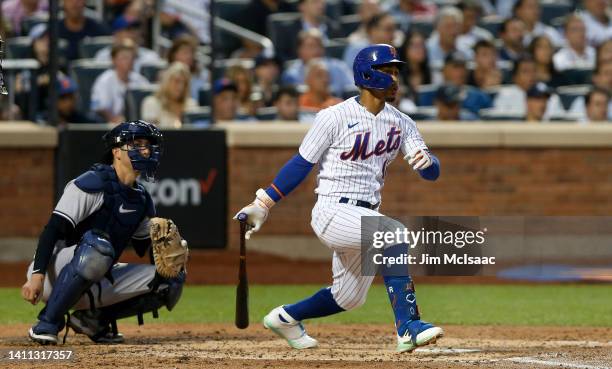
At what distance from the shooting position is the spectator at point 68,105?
11.8 metres

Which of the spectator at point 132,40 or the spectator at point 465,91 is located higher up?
the spectator at point 132,40

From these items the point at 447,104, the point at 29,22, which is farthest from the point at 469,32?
the point at 29,22

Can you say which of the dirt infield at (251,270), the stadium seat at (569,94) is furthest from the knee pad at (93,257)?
the stadium seat at (569,94)

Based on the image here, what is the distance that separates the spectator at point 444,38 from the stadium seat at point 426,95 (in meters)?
0.59

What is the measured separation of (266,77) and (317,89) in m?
0.77

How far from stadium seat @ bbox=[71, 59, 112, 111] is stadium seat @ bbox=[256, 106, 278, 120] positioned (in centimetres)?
150

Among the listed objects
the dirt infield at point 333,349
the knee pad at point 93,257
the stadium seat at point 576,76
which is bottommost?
the dirt infield at point 333,349

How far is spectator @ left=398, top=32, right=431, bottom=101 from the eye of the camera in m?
13.2

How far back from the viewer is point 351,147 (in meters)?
6.59

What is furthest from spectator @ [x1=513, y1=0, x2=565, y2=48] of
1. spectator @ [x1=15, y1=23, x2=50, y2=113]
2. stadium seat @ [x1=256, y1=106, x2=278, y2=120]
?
spectator @ [x1=15, y1=23, x2=50, y2=113]

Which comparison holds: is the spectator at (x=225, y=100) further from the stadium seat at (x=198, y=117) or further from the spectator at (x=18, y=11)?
the spectator at (x=18, y=11)

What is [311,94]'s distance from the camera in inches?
493

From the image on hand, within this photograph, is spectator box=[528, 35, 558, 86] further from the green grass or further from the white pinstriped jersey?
the white pinstriped jersey

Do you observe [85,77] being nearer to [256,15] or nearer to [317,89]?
[317,89]
